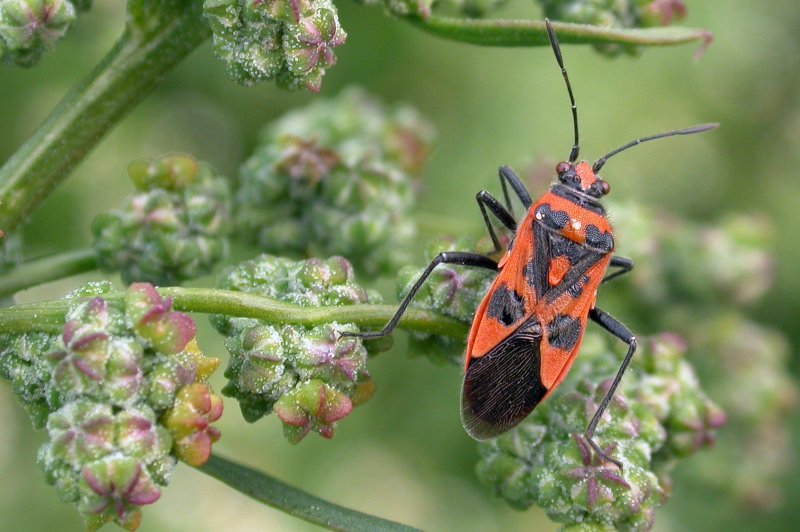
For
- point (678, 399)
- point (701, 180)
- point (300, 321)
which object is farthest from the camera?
point (701, 180)

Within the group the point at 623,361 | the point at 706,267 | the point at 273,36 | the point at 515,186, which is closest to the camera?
the point at 273,36

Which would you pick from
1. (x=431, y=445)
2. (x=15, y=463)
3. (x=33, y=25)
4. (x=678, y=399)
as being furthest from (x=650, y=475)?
(x=15, y=463)

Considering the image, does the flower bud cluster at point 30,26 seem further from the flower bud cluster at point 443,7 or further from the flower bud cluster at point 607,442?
the flower bud cluster at point 607,442

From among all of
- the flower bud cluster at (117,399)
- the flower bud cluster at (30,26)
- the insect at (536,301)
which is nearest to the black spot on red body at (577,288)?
the insect at (536,301)

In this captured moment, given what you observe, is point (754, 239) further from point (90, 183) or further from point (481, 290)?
point (90, 183)

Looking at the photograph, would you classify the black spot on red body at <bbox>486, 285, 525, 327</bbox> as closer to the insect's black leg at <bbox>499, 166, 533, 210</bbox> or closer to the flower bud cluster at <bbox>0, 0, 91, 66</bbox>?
the insect's black leg at <bbox>499, 166, 533, 210</bbox>

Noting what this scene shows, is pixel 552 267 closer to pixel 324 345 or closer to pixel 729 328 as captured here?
pixel 324 345

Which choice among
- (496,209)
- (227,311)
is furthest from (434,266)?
(496,209)
